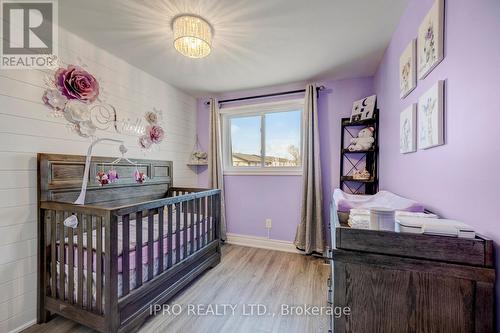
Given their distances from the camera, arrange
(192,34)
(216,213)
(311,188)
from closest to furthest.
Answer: (192,34), (216,213), (311,188)

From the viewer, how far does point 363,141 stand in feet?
7.65

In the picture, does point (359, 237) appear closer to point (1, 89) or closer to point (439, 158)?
point (439, 158)

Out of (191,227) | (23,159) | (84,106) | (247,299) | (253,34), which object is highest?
(253,34)

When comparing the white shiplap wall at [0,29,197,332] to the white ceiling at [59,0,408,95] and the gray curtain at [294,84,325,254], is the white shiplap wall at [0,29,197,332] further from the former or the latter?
the gray curtain at [294,84,325,254]

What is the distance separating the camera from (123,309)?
1349 millimetres

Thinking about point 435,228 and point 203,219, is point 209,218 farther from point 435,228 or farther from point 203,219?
point 435,228

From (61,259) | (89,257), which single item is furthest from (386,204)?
(61,259)

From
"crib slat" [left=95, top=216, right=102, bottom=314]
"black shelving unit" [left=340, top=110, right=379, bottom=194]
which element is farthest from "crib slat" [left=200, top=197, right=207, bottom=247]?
"black shelving unit" [left=340, top=110, right=379, bottom=194]

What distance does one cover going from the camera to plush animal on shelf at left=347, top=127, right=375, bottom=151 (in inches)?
90.7

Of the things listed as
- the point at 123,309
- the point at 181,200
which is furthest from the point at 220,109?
the point at 123,309

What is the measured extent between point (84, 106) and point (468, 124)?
2553 millimetres

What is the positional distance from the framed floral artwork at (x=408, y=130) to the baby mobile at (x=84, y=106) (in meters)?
2.24

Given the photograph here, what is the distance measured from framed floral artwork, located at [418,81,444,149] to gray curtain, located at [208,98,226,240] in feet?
7.62

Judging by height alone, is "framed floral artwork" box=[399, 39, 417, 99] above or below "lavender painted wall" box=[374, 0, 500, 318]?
above
